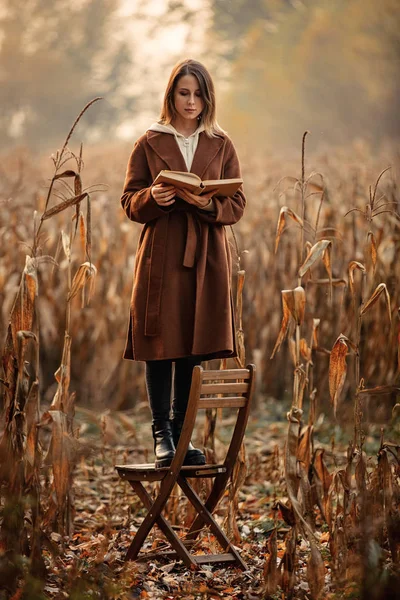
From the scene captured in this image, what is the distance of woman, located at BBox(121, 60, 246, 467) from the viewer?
2434 millimetres

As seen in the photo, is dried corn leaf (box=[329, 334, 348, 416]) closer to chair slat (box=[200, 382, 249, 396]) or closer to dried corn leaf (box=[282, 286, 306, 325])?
dried corn leaf (box=[282, 286, 306, 325])

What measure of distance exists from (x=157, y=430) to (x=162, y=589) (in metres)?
0.47

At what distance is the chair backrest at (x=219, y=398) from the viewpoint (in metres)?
2.27

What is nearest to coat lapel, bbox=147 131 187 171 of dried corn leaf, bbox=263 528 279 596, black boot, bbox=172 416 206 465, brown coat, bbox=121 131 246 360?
brown coat, bbox=121 131 246 360

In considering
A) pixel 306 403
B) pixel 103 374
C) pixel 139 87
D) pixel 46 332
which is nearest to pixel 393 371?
pixel 306 403

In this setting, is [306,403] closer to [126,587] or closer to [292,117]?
[126,587]

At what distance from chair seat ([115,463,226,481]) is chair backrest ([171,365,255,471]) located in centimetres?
5

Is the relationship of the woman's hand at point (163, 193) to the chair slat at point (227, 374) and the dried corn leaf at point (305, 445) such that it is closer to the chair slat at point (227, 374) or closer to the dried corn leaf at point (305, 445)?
the chair slat at point (227, 374)

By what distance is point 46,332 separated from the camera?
4.85 meters

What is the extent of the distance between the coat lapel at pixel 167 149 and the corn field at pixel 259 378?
0.24m

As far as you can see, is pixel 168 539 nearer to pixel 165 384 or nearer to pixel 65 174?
pixel 165 384

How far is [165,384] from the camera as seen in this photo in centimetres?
252

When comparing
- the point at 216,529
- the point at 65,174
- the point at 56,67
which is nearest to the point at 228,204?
the point at 65,174

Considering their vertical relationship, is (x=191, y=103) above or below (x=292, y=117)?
below
